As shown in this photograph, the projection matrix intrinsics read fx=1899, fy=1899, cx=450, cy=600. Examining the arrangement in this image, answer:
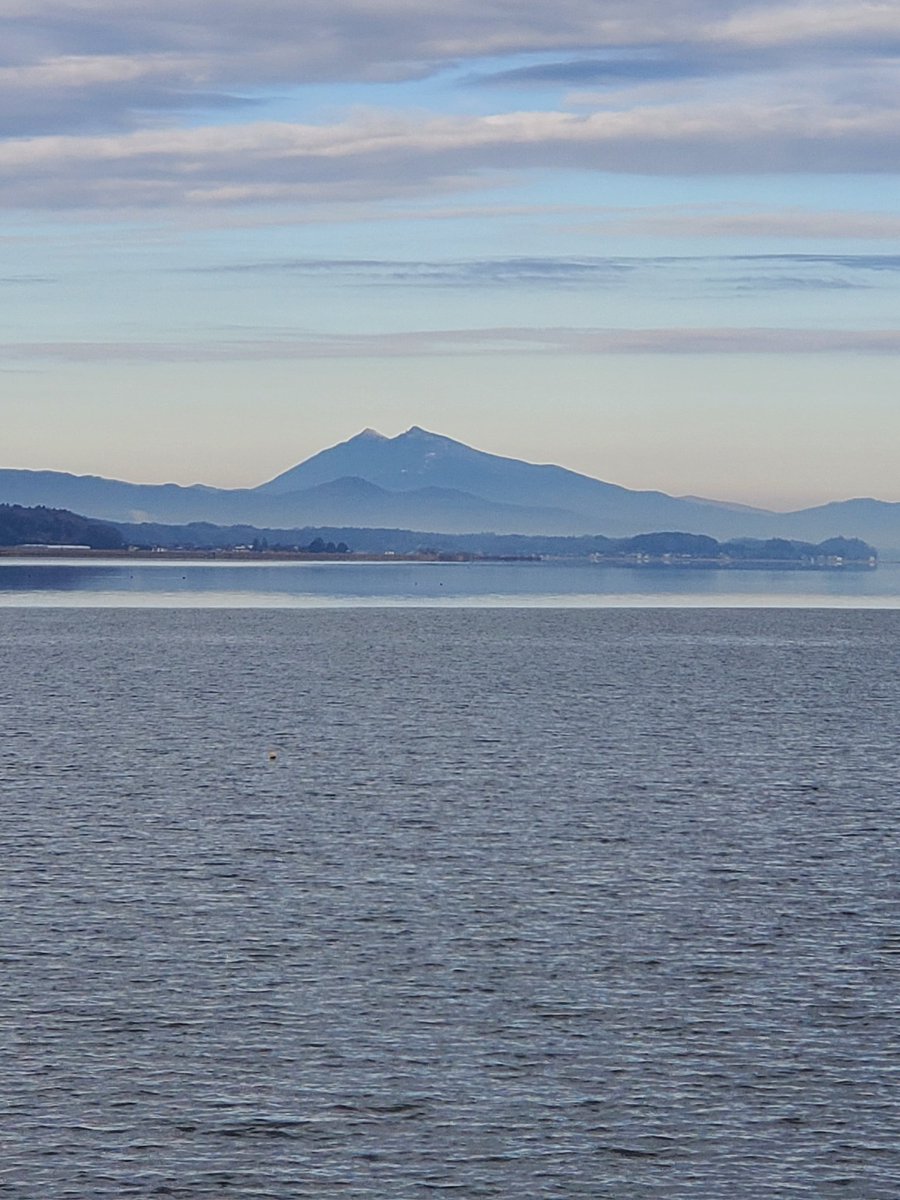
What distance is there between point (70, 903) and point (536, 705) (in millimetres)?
59393

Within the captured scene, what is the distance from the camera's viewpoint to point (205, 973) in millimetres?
35875

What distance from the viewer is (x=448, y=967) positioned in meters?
36.5

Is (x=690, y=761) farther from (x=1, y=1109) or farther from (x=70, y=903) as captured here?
(x=1, y=1109)

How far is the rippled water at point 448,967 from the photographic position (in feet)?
87.9

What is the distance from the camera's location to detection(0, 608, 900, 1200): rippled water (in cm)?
2678

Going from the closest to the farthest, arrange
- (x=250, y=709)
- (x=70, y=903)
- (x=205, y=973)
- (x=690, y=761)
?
(x=205, y=973), (x=70, y=903), (x=690, y=761), (x=250, y=709)

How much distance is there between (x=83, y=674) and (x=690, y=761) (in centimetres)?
5707

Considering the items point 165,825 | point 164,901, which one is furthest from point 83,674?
point 164,901

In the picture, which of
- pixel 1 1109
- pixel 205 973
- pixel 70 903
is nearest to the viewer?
pixel 1 1109

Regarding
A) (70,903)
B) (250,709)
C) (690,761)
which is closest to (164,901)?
(70,903)

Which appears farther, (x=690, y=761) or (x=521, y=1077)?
(x=690, y=761)

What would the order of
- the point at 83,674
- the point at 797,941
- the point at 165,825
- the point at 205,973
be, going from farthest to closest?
the point at 83,674, the point at 165,825, the point at 797,941, the point at 205,973

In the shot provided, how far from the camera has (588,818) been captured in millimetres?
56062

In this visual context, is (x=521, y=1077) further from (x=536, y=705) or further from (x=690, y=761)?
(x=536, y=705)
